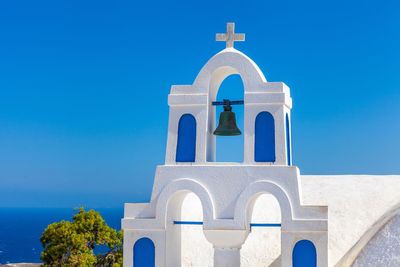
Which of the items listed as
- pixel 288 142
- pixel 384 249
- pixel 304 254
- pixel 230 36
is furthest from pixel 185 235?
pixel 384 249

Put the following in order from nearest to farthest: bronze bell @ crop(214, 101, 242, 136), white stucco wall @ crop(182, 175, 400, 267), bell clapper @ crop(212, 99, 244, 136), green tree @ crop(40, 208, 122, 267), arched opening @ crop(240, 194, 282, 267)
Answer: bell clapper @ crop(212, 99, 244, 136) → bronze bell @ crop(214, 101, 242, 136) → white stucco wall @ crop(182, 175, 400, 267) → arched opening @ crop(240, 194, 282, 267) → green tree @ crop(40, 208, 122, 267)

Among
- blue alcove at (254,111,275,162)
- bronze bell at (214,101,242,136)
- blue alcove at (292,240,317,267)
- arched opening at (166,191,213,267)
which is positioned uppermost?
bronze bell at (214,101,242,136)

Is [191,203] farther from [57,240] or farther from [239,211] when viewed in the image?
[57,240]

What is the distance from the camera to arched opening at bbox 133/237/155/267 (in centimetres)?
1337

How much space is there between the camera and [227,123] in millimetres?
14102

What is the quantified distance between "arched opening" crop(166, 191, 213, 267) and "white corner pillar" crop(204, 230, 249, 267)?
31.7 inches

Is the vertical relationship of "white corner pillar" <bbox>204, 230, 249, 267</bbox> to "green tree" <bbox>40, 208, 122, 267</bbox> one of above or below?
below

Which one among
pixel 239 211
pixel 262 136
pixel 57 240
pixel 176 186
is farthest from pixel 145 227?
pixel 57 240

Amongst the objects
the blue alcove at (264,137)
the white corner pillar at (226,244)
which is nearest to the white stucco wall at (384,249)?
the white corner pillar at (226,244)

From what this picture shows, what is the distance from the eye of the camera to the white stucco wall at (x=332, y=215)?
611 inches

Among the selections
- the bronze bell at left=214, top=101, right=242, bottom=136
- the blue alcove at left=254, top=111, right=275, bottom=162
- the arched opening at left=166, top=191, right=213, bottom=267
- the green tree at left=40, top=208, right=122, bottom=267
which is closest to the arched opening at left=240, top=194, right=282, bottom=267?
the arched opening at left=166, top=191, right=213, bottom=267

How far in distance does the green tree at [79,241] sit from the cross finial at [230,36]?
479 inches

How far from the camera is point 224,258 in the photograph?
1330 cm

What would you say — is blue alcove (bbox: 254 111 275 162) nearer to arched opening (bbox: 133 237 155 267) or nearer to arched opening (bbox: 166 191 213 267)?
arched opening (bbox: 166 191 213 267)
